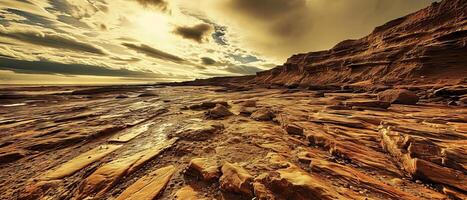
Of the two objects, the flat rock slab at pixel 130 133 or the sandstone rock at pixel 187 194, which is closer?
the sandstone rock at pixel 187 194

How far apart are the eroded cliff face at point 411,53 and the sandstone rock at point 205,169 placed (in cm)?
3011

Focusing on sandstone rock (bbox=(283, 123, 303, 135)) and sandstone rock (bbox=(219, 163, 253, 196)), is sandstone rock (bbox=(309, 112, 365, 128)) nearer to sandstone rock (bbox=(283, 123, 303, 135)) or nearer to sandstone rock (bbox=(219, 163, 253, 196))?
sandstone rock (bbox=(283, 123, 303, 135))

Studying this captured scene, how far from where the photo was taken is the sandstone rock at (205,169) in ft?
25.3

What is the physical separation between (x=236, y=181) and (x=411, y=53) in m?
37.1

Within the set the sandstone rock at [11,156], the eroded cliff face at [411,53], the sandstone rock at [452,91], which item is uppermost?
the eroded cliff face at [411,53]

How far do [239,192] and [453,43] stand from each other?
120 feet

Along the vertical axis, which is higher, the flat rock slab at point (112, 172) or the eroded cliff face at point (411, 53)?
the eroded cliff face at point (411, 53)

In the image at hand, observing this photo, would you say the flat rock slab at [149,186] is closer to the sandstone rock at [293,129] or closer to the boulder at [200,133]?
the boulder at [200,133]

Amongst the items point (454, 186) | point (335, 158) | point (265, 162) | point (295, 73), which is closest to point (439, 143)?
point (454, 186)

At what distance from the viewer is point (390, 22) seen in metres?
45.2

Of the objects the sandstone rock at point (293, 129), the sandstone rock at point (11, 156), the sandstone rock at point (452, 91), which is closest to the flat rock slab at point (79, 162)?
the sandstone rock at point (11, 156)

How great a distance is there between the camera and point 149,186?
759 centimetres

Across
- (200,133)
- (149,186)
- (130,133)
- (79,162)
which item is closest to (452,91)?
(200,133)

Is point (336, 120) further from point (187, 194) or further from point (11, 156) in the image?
point (11, 156)
